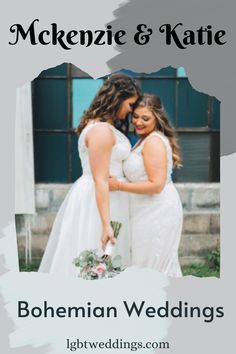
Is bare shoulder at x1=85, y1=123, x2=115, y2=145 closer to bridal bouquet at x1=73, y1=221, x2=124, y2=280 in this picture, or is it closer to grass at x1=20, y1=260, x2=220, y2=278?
bridal bouquet at x1=73, y1=221, x2=124, y2=280

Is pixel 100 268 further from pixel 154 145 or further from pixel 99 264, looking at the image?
→ pixel 154 145

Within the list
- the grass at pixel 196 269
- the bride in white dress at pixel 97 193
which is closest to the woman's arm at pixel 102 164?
the bride in white dress at pixel 97 193

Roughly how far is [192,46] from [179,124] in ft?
1.04

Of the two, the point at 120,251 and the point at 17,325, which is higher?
the point at 120,251

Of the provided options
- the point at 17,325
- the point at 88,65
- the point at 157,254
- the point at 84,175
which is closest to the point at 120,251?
the point at 157,254

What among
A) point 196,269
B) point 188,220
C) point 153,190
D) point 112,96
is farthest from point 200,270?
point 112,96

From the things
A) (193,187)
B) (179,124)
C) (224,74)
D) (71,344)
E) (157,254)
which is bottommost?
(71,344)

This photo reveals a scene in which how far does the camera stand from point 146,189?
8.93 feet

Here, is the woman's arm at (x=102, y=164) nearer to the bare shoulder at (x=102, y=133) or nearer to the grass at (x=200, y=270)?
the bare shoulder at (x=102, y=133)

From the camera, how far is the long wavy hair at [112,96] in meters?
2.69

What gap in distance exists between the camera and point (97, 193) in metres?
2.72

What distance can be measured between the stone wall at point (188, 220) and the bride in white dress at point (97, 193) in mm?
40

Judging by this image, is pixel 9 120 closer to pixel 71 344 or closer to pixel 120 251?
pixel 120 251

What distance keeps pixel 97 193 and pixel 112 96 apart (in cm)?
38
